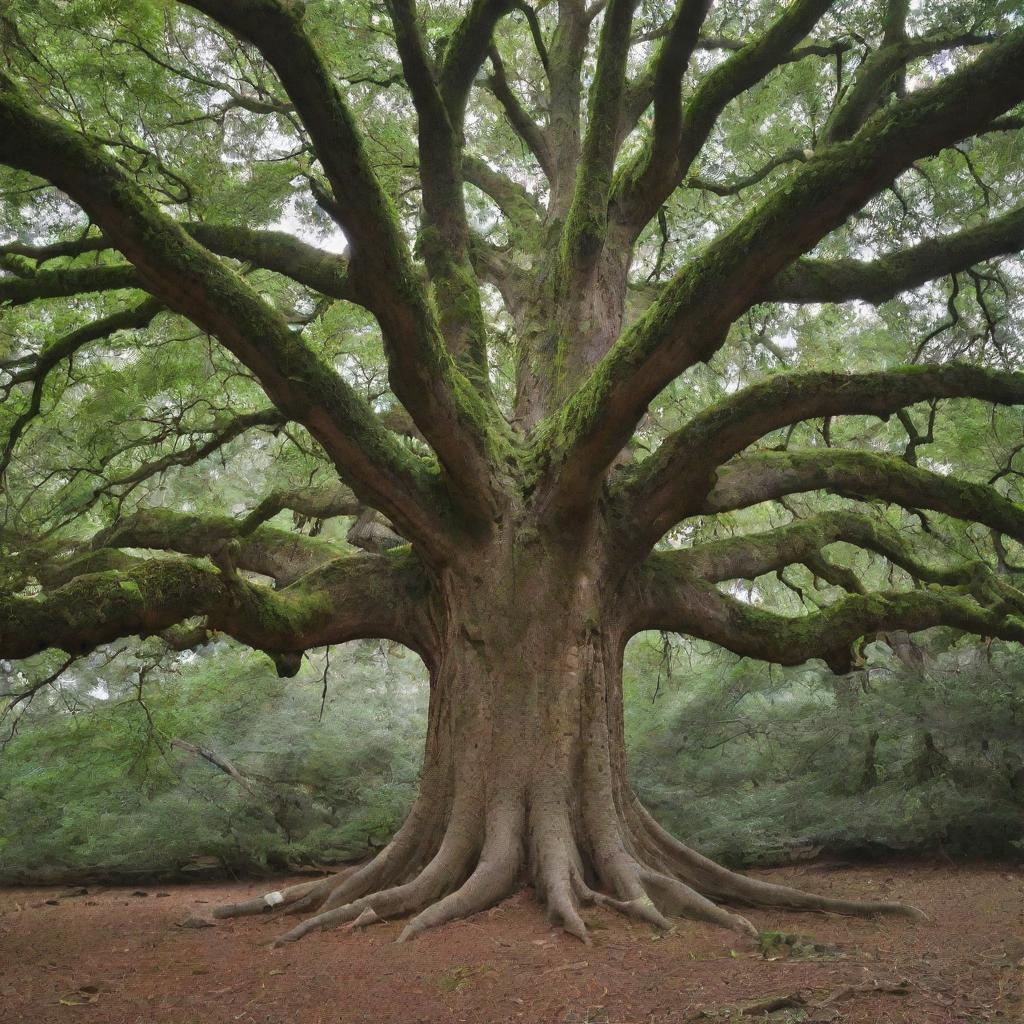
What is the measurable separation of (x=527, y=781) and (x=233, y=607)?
2.22 metres

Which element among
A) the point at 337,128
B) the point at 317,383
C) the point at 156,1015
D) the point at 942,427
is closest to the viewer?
the point at 156,1015

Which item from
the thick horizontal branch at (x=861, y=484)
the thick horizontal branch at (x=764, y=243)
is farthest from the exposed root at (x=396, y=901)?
the thick horizontal branch at (x=861, y=484)

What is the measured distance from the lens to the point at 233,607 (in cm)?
506

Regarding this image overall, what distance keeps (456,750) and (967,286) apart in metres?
7.80

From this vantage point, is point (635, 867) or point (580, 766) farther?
point (580, 766)

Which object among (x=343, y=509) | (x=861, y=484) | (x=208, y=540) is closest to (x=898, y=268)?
(x=861, y=484)

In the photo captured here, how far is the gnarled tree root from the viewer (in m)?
4.71

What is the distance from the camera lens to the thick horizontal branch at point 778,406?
521cm

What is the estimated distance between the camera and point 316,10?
7066mm

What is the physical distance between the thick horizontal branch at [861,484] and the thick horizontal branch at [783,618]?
2.54 ft

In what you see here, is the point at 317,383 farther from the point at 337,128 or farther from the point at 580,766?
the point at 580,766

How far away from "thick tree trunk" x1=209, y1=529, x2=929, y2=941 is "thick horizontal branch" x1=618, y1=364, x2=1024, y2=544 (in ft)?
2.58

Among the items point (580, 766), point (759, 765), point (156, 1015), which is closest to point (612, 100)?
point (580, 766)

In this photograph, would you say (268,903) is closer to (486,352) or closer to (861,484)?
(486,352)
